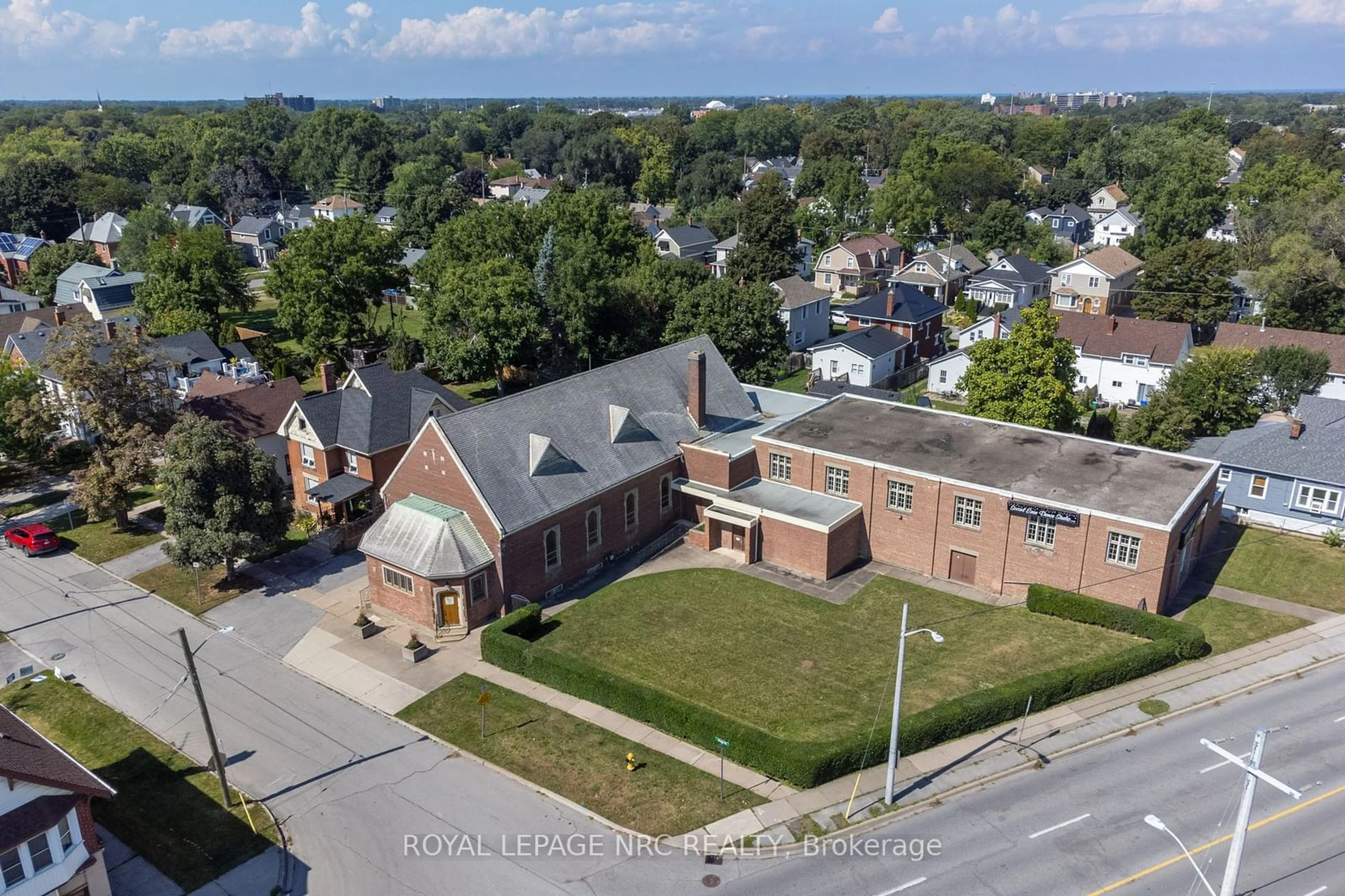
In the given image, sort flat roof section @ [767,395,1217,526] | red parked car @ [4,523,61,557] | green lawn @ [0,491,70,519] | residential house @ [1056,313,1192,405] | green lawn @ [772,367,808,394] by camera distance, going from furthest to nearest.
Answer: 1. green lawn @ [772,367,808,394]
2. residential house @ [1056,313,1192,405]
3. green lawn @ [0,491,70,519]
4. red parked car @ [4,523,61,557]
5. flat roof section @ [767,395,1217,526]

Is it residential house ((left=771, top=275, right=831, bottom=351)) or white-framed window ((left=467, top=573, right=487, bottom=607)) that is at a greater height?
residential house ((left=771, top=275, right=831, bottom=351))

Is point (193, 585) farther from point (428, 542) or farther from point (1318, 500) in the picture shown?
point (1318, 500)

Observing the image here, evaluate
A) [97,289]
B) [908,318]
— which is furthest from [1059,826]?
[97,289]

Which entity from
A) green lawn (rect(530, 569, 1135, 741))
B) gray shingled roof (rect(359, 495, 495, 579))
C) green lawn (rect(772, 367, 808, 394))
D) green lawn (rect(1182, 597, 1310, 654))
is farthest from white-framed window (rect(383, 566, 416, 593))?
green lawn (rect(772, 367, 808, 394))

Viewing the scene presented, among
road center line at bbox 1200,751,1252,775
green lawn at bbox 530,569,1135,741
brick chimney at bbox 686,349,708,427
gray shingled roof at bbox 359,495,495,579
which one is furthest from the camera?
brick chimney at bbox 686,349,708,427

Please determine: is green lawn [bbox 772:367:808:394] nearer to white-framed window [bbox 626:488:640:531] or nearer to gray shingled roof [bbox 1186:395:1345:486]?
white-framed window [bbox 626:488:640:531]

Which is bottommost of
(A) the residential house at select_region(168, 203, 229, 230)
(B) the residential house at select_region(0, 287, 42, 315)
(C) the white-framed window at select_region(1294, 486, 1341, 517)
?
(C) the white-framed window at select_region(1294, 486, 1341, 517)

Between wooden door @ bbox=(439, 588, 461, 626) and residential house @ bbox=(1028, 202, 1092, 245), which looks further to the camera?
residential house @ bbox=(1028, 202, 1092, 245)

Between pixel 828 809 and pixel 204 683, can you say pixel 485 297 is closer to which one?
pixel 204 683
